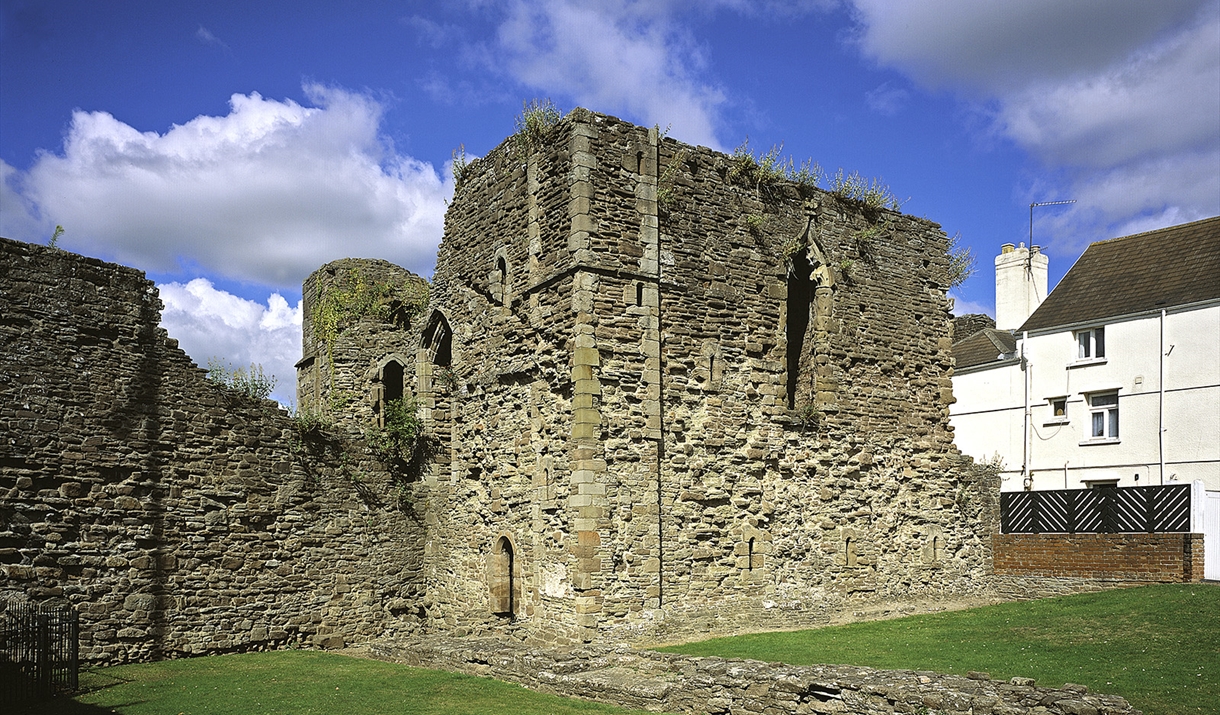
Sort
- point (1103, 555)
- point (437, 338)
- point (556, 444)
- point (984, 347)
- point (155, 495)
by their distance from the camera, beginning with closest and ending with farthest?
point (556, 444) → point (155, 495) → point (1103, 555) → point (437, 338) → point (984, 347)

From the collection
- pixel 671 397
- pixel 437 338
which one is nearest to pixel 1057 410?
pixel 671 397

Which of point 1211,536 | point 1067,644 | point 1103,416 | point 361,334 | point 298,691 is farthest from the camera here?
point 1103,416

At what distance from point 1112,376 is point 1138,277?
2852 millimetres

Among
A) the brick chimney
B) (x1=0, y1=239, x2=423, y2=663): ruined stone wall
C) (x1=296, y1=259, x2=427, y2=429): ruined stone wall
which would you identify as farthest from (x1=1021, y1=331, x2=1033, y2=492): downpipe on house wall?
(x1=0, y1=239, x2=423, y2=663): ruined stone wall

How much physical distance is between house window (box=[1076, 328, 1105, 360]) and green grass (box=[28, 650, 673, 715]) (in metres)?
21.0

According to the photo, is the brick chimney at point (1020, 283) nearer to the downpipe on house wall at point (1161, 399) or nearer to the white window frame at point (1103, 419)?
the white window frame at point (1103, 419)

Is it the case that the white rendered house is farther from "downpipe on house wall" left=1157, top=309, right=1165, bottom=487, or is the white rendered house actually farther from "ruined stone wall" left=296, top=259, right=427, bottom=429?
"ruined stone wall" left=296, top=259, right=427, bottom=429

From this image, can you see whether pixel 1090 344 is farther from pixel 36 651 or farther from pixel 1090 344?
pixel 36 651

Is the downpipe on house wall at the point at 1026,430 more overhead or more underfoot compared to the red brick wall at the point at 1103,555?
more overhead

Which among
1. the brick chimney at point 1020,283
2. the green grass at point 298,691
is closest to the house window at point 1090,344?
the brick chimney at point 1020,283

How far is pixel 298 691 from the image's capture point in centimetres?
1248

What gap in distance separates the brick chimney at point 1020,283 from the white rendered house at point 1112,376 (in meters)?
1.15

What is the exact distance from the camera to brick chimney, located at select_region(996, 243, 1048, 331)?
31.8 meters

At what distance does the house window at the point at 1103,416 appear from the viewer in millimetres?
26875
